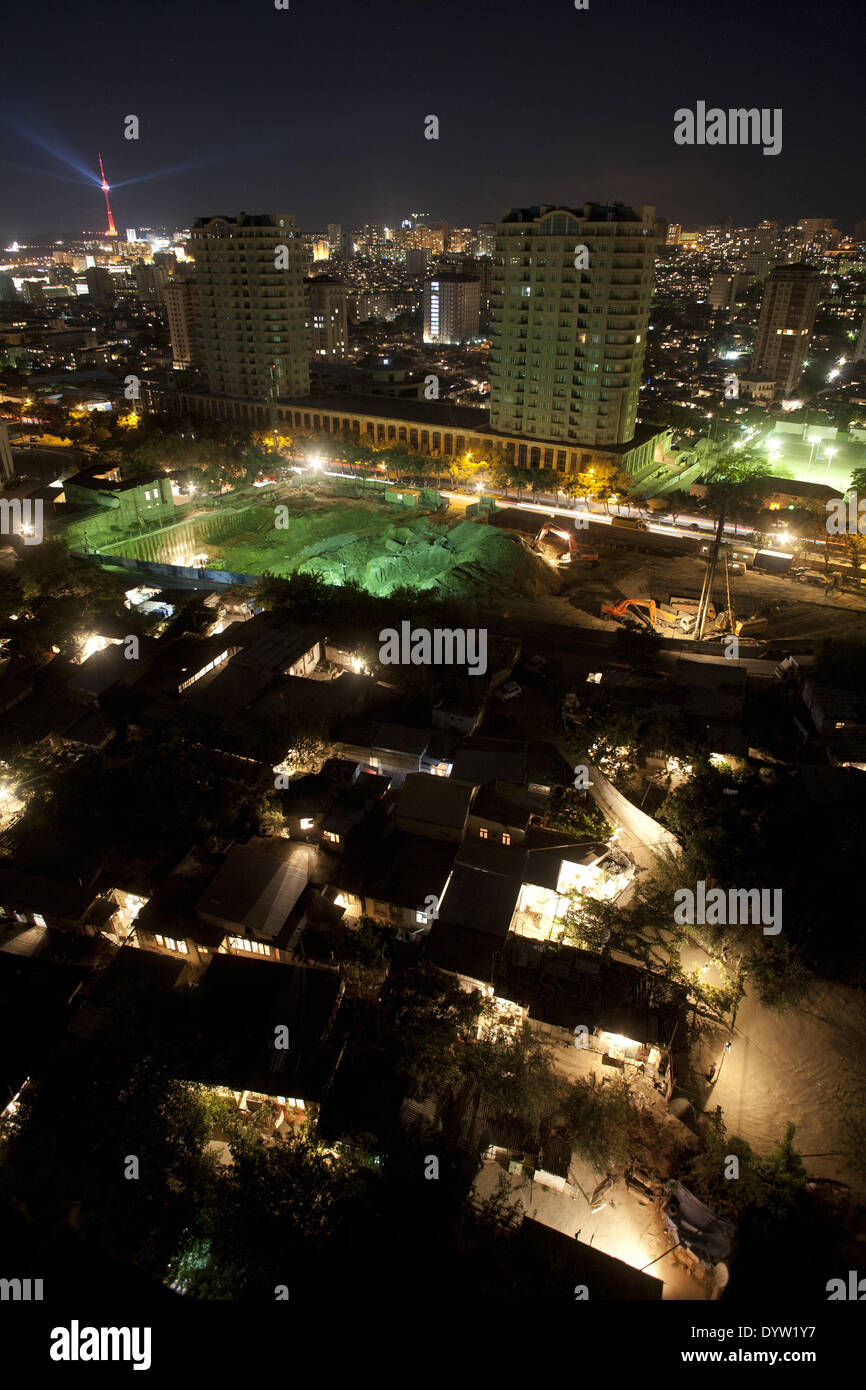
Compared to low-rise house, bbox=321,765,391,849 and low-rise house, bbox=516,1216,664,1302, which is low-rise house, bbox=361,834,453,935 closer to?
A: low-rise house, bbox=321,765,391,849

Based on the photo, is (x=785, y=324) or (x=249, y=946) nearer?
(x=249, y=946)

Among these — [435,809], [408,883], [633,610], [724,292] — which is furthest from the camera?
[724,292]

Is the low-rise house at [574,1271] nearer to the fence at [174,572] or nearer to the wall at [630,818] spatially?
the wall at [630,818]

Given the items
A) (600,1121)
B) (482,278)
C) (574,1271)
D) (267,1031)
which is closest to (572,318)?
(267,1031)

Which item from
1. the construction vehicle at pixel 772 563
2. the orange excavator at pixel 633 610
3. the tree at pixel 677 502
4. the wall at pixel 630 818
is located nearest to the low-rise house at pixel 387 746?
the wall at pixel 630 818

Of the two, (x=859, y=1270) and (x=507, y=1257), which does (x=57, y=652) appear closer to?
(x=507, y=1257)

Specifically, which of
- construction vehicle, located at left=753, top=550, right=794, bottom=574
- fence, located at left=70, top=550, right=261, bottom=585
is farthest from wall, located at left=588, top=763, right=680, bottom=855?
construction vehicle, located at left=753, top=550, right=794, bottom=574

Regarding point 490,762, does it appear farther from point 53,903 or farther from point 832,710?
point 53,903
